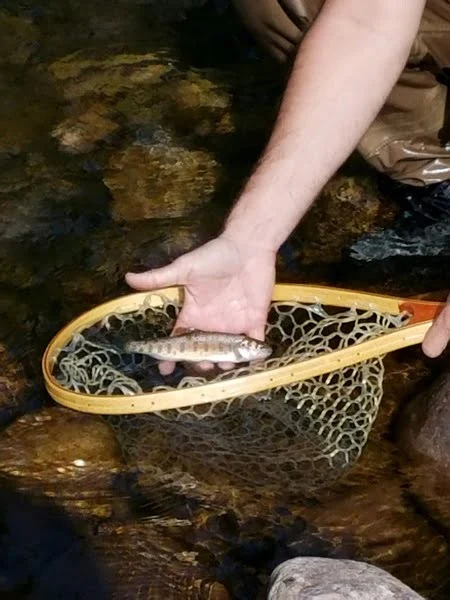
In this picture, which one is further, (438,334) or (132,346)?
(132,346)

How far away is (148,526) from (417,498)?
1.01 meters

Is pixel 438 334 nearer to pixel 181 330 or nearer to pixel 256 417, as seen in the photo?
pixel 256 417

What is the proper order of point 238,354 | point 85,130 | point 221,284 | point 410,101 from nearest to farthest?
point 238,354, point 221,284, point 410,101, point 85,130

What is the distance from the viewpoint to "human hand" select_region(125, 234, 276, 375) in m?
3.75

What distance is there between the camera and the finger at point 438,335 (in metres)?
3.73

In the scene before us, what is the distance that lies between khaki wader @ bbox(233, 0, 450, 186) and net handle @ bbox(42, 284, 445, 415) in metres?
1.36

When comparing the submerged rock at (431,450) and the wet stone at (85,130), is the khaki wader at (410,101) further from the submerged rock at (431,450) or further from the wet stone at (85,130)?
the submerged rock at (431,450)

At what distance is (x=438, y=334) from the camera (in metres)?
3.77

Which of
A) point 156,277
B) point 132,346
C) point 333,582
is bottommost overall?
point 333,582

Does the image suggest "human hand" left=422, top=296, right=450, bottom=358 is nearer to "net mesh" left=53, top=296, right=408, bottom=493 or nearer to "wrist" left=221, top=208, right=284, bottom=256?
"net mesh" left=53, top=296, right=408, bottom=493

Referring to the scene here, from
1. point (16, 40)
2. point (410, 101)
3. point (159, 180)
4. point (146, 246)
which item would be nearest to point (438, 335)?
point (410, 101)

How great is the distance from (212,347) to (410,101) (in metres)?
1.93

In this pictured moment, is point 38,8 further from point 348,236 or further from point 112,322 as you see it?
point 112,322

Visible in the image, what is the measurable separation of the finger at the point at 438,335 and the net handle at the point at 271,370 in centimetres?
3
